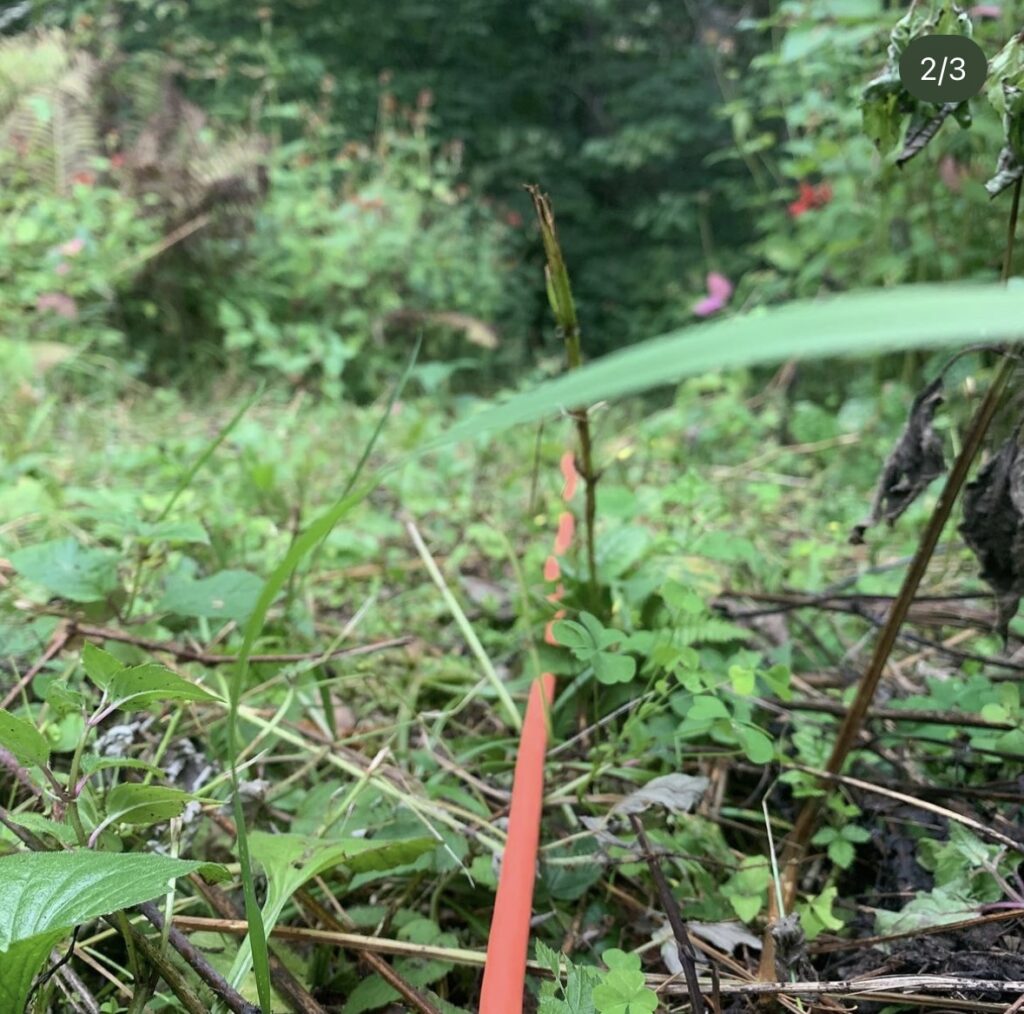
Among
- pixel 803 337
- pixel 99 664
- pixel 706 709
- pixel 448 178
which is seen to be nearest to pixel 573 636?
pixel 706 709

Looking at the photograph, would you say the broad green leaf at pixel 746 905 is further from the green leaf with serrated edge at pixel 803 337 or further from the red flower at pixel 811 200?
the red flower at pixel 811 200

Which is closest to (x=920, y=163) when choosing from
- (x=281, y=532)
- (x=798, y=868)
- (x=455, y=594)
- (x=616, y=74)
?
(x=455, y=594)

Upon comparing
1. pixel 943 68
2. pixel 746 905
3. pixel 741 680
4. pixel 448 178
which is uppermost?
pixel 448 178

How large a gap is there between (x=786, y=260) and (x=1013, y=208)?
2114 mm

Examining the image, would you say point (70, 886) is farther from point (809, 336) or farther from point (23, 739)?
point (809, 336)

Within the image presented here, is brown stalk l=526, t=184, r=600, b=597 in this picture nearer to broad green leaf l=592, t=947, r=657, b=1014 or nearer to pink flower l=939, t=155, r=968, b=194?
broad green leaf l=592, t=947, r=657, b=1014

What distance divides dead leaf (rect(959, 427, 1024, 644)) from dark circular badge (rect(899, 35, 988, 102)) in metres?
0.22

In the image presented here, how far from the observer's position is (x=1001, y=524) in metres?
0.51

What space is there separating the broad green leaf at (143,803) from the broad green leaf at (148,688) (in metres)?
0.04

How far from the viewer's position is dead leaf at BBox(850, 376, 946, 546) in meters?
0.52

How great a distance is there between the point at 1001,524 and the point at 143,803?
1.84 feet

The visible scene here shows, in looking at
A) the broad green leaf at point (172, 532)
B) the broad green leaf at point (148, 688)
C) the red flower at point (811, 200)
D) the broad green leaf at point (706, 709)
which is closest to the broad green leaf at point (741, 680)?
the broad green leaf at point (706, 709)

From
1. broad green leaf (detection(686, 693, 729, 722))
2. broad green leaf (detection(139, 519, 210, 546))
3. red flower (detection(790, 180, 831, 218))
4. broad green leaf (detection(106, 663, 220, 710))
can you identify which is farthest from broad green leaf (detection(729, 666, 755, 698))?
red flower (detection(790, 180, 831, 218))

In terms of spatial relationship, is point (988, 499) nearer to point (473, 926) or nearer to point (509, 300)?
point (473, 926)
